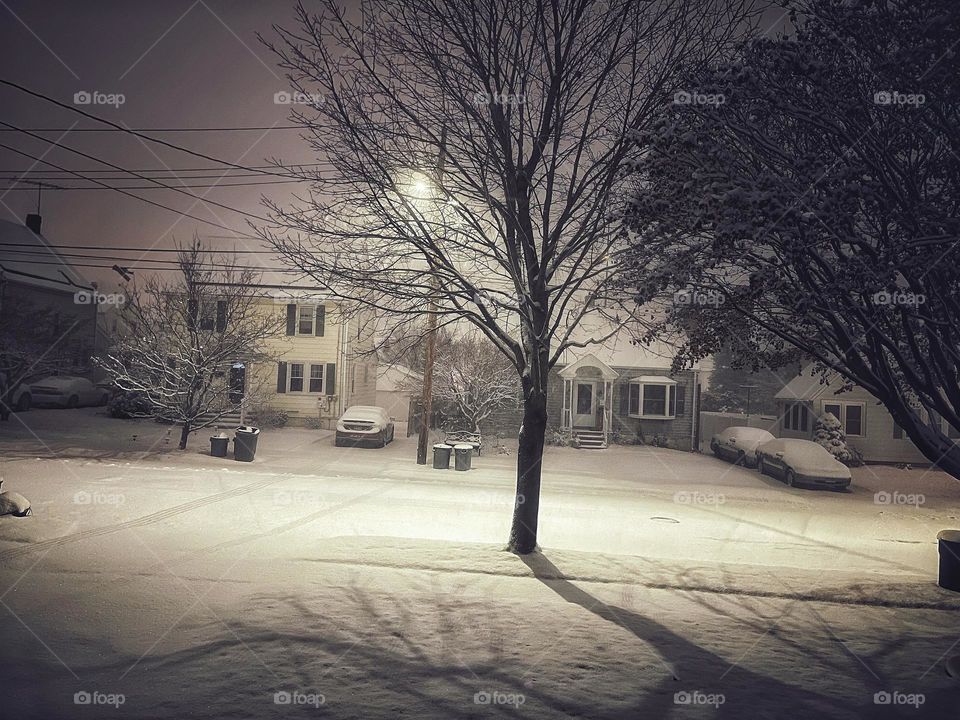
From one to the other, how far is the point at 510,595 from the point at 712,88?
19.9 ft

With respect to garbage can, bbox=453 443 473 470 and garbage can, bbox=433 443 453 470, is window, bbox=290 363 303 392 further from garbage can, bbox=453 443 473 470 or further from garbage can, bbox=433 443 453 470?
garbage can, bbox=453 443 473 470

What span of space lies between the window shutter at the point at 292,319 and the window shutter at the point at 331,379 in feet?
8.09

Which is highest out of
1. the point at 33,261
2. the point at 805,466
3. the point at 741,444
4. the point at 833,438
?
the point at 33,261

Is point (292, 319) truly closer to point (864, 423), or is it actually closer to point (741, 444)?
point (741, 444)

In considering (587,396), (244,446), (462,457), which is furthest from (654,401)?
(244,446)

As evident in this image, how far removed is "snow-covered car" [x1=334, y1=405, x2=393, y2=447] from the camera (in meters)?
27.0

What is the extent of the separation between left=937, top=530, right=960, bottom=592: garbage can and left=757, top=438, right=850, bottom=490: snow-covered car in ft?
42.1

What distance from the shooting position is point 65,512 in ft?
39.0

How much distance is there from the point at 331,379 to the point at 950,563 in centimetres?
2811

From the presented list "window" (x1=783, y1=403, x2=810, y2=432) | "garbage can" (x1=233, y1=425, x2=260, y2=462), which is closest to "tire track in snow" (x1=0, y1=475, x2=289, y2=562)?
"garbage can" (x1=233, y1=425, x2=260, y2=462)

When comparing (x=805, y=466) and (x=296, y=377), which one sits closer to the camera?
(x=805, y=466)

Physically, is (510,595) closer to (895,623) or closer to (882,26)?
(895,623)

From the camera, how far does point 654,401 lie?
1294 inches

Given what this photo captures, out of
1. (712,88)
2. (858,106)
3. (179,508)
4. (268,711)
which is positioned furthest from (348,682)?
(179,508)
